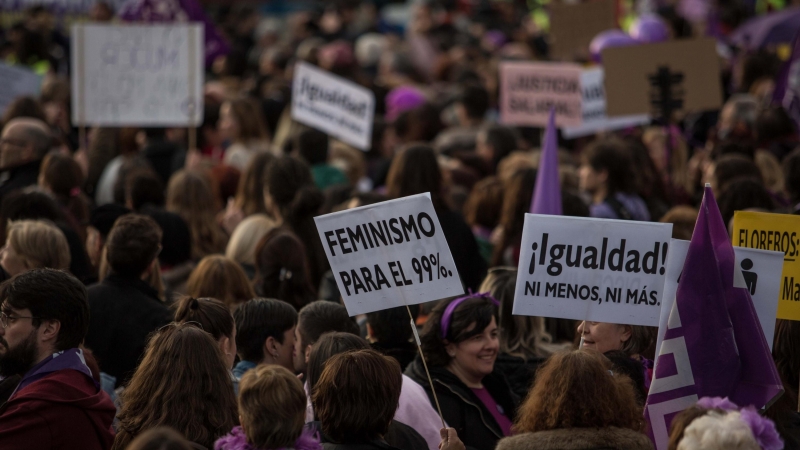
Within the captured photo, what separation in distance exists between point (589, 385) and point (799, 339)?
1.78 metres

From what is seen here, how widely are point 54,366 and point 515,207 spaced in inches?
161

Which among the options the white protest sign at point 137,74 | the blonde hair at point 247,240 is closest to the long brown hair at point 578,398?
the blonde hair at point 247,240

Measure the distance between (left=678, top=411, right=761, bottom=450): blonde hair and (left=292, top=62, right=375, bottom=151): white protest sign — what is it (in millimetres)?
7073

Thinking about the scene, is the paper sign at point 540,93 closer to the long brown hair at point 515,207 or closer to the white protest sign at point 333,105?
the white protest sign at point 333,105

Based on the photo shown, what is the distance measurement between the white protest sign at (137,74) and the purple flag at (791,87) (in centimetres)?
546

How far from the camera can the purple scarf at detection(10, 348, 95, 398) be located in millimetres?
4391

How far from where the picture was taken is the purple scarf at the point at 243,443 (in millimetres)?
3895

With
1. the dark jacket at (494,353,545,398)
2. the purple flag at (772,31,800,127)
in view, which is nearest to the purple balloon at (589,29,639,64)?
the purple flag at (772,31,800,127)

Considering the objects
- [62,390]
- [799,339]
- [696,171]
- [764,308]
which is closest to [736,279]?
[764,308]

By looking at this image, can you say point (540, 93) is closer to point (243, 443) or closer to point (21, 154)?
point (21, 154)

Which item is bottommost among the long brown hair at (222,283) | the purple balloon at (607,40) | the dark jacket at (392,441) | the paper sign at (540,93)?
the dark jacket at (392,441)

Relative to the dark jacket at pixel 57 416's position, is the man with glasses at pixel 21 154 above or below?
above

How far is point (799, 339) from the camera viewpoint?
17.6ft

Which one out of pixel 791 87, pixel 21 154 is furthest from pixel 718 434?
pixel 791 87
